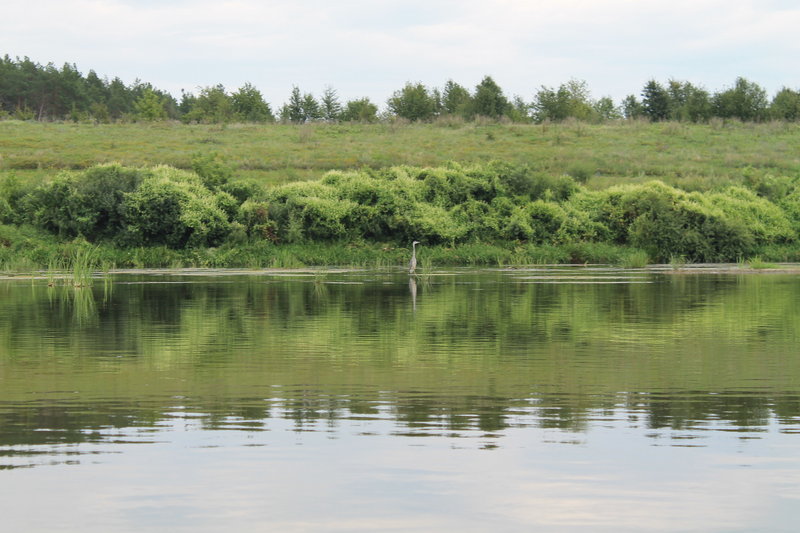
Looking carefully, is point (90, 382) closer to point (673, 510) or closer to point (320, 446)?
point (320, 446)

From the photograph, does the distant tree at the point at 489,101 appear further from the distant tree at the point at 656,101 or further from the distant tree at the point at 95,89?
the distant tree at the point at 95,89

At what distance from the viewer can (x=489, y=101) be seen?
93.8 metres

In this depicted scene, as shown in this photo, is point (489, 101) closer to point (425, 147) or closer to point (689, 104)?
point (689, 104)

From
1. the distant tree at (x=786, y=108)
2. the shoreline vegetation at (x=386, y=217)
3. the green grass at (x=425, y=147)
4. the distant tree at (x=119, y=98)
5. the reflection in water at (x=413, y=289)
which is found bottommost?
the reflection in water at (x=413, y=289)

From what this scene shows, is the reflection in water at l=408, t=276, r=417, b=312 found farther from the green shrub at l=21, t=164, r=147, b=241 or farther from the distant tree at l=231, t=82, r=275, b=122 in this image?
the distant tree at l=231, t=82, r=275, b=122

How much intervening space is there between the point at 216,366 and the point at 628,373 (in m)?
5.24

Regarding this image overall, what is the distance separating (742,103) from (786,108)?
3532 millimetres

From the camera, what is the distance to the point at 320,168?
60656 millimetres

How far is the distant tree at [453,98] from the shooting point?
10070 cm

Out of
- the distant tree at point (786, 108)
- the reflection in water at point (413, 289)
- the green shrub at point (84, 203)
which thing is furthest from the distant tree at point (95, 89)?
the reflection in water at point (413, 289)

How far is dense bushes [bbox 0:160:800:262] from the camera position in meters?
46.8

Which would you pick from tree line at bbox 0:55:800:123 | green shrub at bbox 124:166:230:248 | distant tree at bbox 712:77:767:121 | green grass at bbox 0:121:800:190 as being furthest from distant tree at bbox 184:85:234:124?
green shrub at bbox 124:166:230:248

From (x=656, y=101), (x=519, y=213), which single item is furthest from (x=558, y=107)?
(x=519, y=213)

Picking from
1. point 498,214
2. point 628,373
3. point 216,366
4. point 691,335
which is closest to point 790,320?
point 691,335
